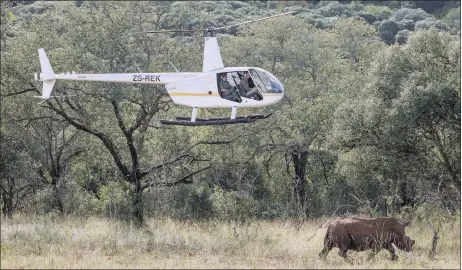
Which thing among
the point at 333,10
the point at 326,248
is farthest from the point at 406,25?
the point at 326,248

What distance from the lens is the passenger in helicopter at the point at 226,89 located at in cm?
2108

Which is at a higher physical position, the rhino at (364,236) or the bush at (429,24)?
the bush at (429,24)

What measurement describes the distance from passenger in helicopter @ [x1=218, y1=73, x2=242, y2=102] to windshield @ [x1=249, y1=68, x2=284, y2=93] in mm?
687

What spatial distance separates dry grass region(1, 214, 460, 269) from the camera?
16016 millimetres

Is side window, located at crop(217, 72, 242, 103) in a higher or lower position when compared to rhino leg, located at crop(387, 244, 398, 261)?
higher

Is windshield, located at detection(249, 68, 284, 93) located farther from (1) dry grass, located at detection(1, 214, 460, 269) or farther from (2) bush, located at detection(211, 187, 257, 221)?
(2) bush, located at detection(211, 187, 257, 221)

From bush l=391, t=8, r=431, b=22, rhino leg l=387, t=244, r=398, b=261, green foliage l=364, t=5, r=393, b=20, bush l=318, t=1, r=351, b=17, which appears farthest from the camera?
bush l=318, t=1, r=351, b=17

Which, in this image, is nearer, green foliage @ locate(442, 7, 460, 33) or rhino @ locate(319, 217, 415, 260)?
rhino @ locate(319, 217, 415, 260)

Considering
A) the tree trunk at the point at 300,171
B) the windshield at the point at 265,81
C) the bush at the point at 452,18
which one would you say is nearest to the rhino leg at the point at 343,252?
the windshield at the point at 265,81

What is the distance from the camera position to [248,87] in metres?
21.0

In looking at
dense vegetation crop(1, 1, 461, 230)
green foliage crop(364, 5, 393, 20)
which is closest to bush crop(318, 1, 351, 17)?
green foliage crop(364, 5, 393, 20)

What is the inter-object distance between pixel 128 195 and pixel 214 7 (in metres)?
87.2

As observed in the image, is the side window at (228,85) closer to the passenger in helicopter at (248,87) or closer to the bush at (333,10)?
the passenger in helicopter at (248,87)

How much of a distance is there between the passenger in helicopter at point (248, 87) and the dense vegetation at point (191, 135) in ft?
12.0
